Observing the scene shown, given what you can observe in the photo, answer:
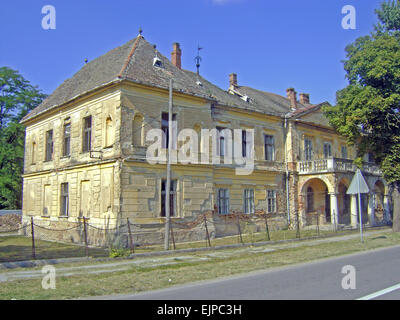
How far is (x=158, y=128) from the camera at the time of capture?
19312 millimetres

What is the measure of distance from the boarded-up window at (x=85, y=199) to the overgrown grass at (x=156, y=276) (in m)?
8.71

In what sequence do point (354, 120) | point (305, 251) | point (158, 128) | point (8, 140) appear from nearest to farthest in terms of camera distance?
point (305, 251) → point (158, 128) → point (354, 120) → point (8, 140)

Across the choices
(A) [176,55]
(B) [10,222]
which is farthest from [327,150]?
(B) [10,222]

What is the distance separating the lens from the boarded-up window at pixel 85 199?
Result: 64.0ft

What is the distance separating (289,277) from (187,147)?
11949 mm

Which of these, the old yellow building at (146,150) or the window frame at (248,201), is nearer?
the old yellow building at (146,150)

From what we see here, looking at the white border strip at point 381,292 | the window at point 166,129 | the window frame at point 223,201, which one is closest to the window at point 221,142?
the window frame at point 223,201

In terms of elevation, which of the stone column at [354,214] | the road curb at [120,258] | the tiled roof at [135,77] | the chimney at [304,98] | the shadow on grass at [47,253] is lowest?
the shadow on grass at [47,253]

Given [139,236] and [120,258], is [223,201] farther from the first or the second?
[120,258]

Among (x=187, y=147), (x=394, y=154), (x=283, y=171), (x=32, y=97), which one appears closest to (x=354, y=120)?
(x=394, y=154)

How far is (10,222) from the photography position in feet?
95.6

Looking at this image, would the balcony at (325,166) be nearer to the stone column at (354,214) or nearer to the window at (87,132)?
the stone column at (354,214)

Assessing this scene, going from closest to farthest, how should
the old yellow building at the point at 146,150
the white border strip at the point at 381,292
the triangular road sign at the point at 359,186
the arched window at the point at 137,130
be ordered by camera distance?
the white border strip at the point at 381,292, the triangular road sign at the point at 359,186, the old yellow building at the point at 146,150, the arched window at the point at 137,130

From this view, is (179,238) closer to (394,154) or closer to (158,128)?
(158,128)
